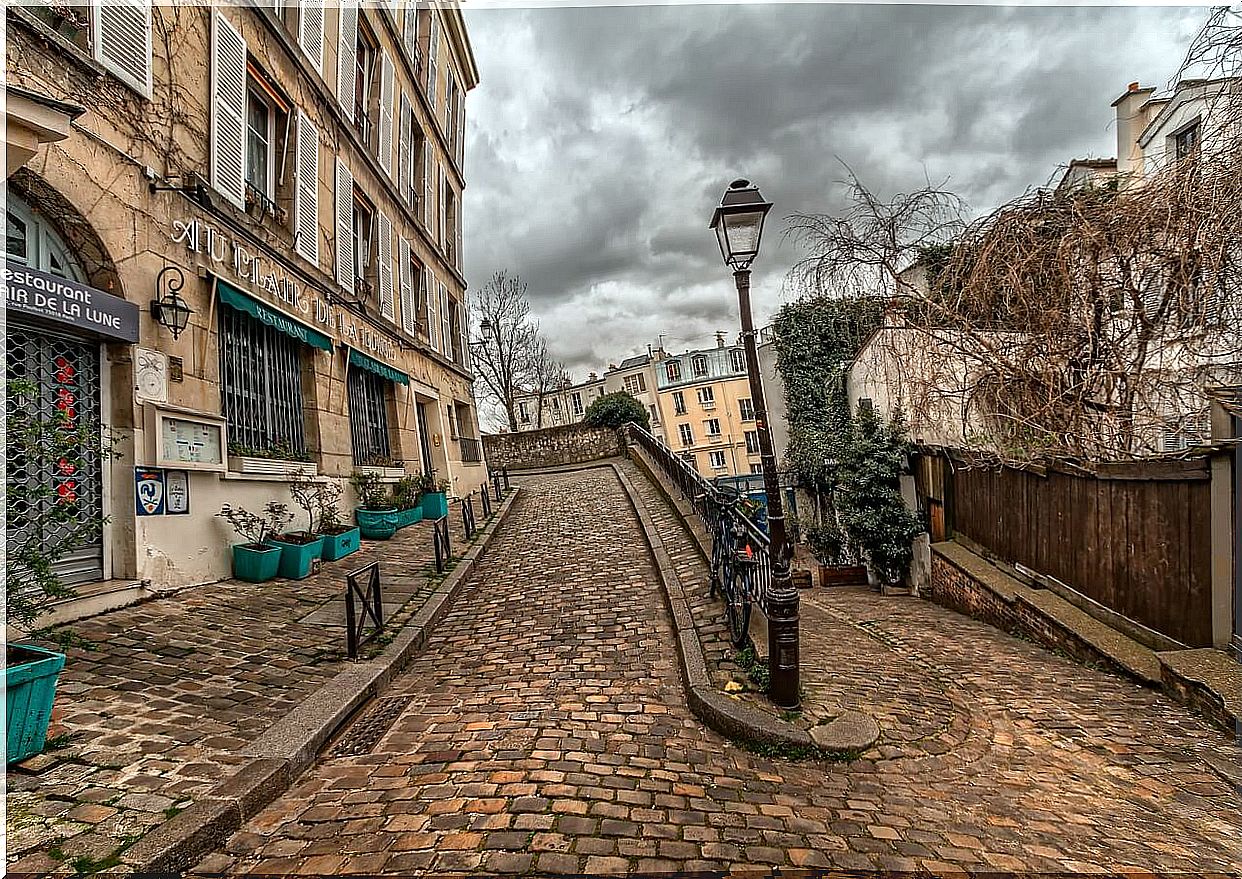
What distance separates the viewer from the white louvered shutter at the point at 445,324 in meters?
17.5

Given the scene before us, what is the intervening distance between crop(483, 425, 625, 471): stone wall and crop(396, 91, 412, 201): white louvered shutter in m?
12.2

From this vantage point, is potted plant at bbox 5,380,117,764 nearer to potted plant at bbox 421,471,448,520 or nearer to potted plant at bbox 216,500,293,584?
potted plant at bbox 216,500,293,584

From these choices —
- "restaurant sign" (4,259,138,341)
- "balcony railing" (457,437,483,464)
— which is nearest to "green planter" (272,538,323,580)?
"restaurant sign" (4,259,138,341)

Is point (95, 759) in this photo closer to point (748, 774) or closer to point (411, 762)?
point (411, 762)

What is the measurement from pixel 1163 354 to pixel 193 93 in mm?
11369

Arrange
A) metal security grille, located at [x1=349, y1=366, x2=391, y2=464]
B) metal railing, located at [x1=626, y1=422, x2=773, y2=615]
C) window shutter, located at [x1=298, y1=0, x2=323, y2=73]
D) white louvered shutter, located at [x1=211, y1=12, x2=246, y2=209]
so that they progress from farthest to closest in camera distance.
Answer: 1. metal security grille, located at [x1=349, y1=366, x2=391, y2=464]
2. window shutter, located at [x1=298, y1=0, x2=323, y2=73]
3. white louvered shutter, located at [x1=211, y1=12, x2=246, y2=209]
4. metal railing, located at [x1=626, y1=422, x2=773, y2=615]

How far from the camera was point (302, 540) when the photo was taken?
780cm

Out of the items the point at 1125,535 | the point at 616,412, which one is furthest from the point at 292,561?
the point at 616,412

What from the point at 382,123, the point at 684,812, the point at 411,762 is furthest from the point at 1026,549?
the point at 382,123

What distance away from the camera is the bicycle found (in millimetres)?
5445

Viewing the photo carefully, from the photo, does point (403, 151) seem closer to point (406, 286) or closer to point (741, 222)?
point (406, 286)

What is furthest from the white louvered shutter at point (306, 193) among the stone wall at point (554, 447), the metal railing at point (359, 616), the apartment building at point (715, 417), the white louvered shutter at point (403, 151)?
the apartment building at point (715, 417)

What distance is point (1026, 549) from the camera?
7.52m

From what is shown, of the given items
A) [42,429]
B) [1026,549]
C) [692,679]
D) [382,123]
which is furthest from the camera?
[382,123]
